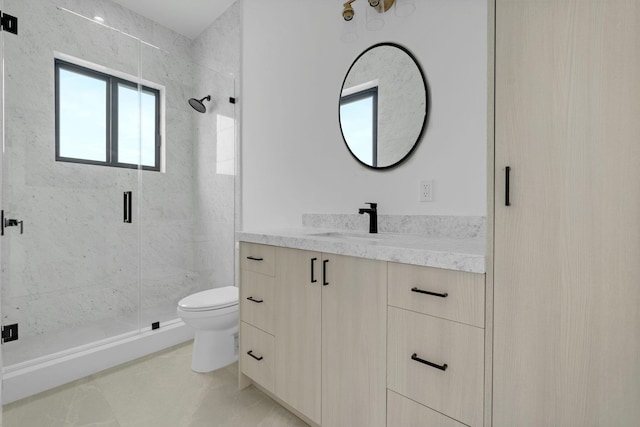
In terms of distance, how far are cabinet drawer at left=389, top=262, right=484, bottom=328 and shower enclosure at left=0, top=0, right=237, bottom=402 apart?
1978mm

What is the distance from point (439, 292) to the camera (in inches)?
35.6

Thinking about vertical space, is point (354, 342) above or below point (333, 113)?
below

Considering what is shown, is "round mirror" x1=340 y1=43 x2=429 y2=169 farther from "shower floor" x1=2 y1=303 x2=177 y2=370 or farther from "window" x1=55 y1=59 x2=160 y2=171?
"shower floor" x1=2 y1=303 x2=177 y2=370

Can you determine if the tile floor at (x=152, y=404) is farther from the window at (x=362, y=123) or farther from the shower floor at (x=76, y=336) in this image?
the window at (x=362, y=123)

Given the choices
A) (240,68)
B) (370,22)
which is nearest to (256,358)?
(370,22)

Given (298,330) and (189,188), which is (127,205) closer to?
(189,188)

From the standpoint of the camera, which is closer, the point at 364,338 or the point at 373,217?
the point at 364,338

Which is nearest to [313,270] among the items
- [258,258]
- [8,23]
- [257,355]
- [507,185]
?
[258,258]

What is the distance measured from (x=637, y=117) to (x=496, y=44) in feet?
1.23

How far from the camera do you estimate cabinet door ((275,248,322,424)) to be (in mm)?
1263

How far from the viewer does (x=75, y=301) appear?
2.17m

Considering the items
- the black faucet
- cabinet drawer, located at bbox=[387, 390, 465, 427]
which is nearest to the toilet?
the black faucet

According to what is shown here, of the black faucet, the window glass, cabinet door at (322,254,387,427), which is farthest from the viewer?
the window glass

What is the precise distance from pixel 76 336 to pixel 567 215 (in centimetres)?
279
